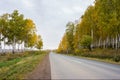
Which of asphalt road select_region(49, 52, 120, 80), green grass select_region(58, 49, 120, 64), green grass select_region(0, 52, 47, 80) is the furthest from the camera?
green grass select_region(58, 49, 120, 64)

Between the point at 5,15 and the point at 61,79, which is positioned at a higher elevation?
the point at 5,15

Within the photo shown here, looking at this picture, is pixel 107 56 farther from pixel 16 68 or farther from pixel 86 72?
pixel 86 72

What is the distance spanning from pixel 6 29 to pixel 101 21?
36285 mm

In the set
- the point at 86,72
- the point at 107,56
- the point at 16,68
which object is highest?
the point at 107,56

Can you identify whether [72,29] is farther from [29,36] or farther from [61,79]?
[61,79]

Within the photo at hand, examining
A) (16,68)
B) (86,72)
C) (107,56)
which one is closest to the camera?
(86,72)

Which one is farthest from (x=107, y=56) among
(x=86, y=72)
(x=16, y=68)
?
(x=86, y=72)

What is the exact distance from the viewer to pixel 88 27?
76.7 meters

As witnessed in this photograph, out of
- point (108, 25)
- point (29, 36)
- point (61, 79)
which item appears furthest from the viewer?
point (29, 36)

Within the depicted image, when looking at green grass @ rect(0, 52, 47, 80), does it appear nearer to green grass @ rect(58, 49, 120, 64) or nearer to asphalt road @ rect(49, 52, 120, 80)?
asphalt road @ rect(49, 52, 120, 80)

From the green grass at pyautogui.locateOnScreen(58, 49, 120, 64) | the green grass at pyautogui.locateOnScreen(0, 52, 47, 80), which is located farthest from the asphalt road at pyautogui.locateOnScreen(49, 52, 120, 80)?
the green grass at pyautogui.locateOnScreen(58, 49, 120, 64)

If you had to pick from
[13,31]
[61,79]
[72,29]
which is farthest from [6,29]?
[61,79]

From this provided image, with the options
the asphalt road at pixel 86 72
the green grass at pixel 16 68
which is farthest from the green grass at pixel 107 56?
the green grass at pixel 16 68

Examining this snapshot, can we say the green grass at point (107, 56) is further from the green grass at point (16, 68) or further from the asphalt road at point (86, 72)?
the green grass at point (16, 68)
